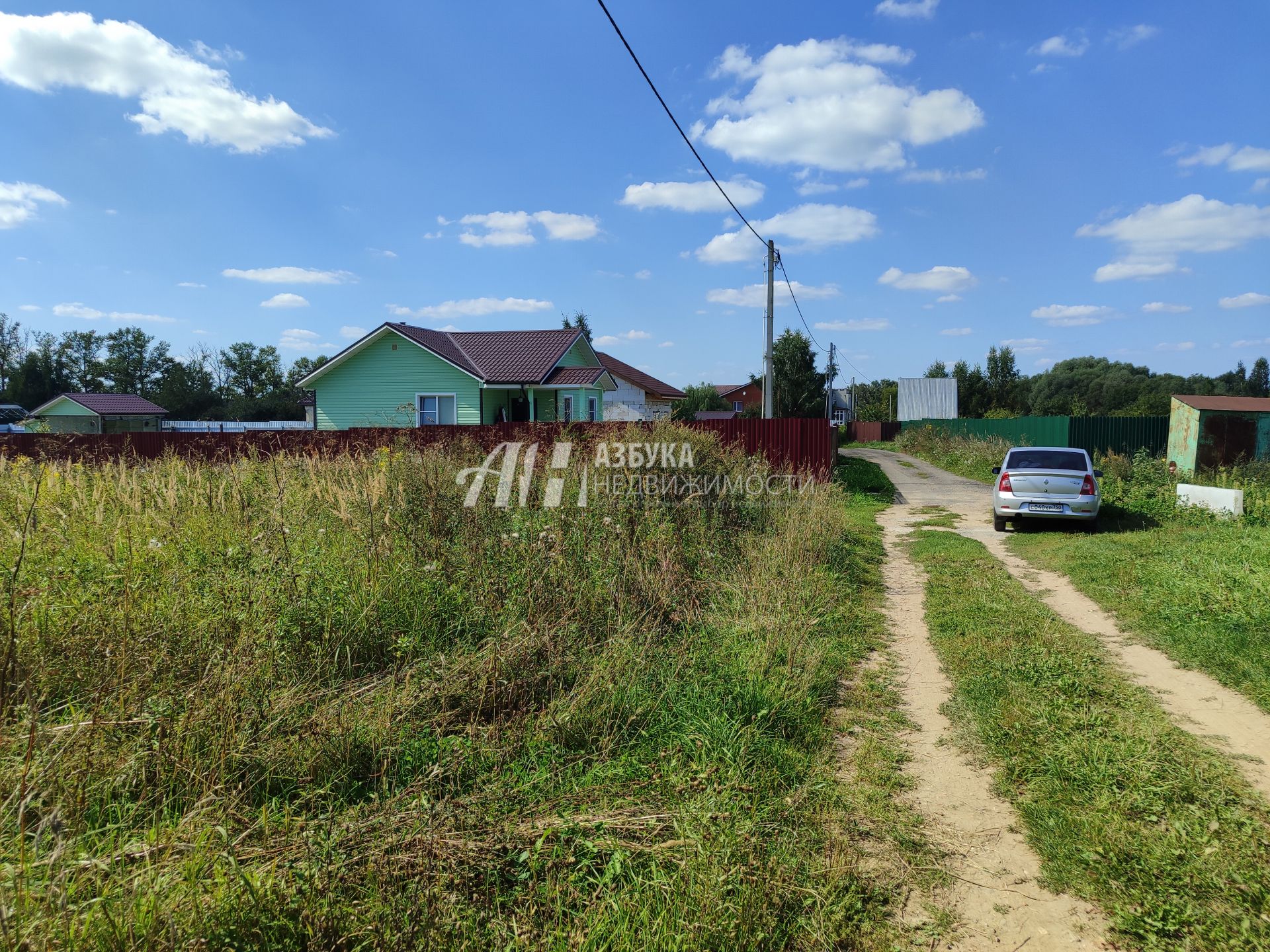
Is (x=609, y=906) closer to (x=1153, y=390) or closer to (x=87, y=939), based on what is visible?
(x=87, y=939)

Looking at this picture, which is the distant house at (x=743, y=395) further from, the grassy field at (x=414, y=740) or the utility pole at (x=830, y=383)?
the grassy field at (x=414, y=740)

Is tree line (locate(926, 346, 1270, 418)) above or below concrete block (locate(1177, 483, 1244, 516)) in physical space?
above

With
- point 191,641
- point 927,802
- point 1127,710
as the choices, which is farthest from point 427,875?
point 1127,710

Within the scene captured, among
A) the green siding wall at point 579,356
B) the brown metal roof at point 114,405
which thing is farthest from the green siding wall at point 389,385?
the brown metal roof at point 114,405

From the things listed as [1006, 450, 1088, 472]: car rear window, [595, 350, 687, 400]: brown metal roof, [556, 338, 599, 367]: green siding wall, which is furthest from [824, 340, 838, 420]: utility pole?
[1006, 450, 1088, 472]: car rear window

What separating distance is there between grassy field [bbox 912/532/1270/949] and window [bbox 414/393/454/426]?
20.6 m

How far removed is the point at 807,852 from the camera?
9.27ft

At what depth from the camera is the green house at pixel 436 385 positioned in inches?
911

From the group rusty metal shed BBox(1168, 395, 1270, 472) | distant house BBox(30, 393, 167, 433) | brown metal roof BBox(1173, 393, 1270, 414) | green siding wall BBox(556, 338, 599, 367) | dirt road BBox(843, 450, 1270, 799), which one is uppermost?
green siding wall BBox(556, 338, 599, 367)

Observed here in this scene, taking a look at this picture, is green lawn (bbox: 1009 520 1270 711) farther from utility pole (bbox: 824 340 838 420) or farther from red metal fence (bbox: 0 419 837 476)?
utility pole (bbox: 824 340 838 420)

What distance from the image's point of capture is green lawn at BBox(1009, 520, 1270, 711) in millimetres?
5188

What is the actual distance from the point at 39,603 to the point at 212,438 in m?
13.0

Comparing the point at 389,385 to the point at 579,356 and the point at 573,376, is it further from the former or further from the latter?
the point at 579,356

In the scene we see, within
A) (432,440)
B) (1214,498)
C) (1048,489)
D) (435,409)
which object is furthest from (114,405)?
(1214,498)
